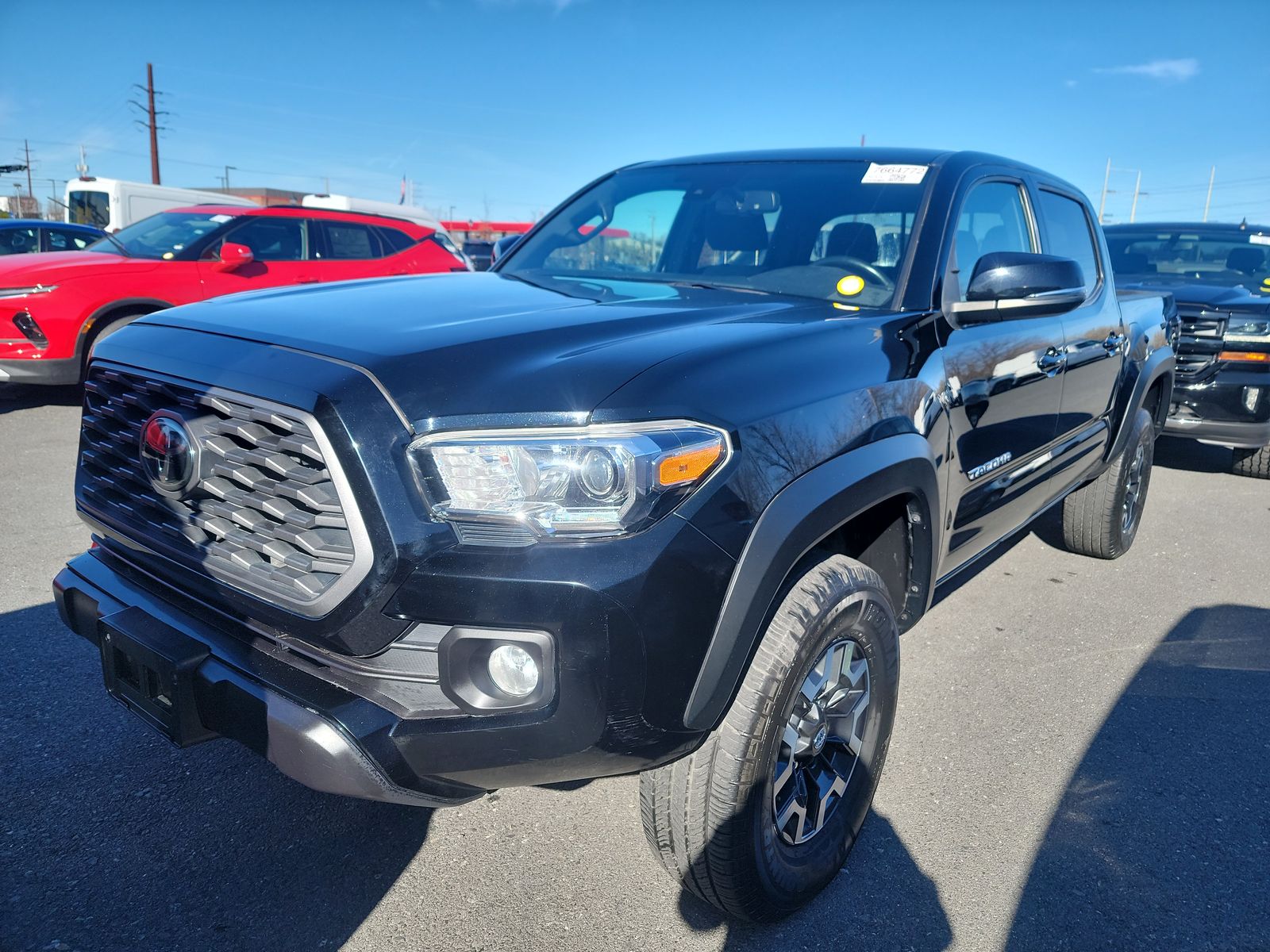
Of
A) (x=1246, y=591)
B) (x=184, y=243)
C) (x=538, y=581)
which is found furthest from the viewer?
(x=184, y=243)

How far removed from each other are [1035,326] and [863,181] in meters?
0.77

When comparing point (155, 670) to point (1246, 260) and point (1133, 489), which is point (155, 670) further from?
point (1246, 260)

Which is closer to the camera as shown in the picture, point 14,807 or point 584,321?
point 584,321

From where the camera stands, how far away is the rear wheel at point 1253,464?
22.5 ft

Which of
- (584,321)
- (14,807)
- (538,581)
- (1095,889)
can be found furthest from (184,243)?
(1095,889)

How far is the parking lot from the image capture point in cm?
219

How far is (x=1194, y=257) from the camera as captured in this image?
7.47 meters

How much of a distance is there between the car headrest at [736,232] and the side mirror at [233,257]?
546 cm

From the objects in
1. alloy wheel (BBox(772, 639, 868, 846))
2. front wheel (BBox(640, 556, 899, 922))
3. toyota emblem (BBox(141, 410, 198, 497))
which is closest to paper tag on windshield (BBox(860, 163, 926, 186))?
front wheel (BBox(640, 556, 899, 922))

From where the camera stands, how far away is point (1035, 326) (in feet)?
10.5

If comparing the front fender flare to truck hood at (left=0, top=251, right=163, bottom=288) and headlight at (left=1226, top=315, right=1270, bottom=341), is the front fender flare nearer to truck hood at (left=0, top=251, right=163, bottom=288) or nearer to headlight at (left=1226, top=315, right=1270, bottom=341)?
headlight at (left=1226, top=315, right=1270, bottom=341)

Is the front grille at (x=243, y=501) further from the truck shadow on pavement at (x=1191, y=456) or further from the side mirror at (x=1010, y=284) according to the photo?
the truck shadow on pavement at (x=1191, y=456)

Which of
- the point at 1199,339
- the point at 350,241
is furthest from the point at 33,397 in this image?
the point at 1199,339

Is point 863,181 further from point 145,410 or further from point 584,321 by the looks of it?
point 145,410
